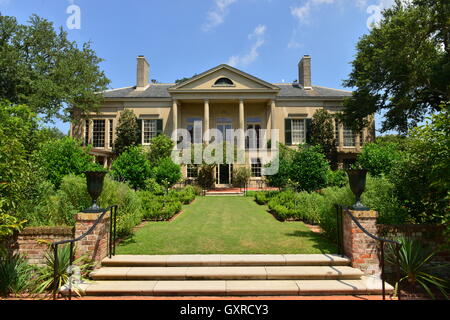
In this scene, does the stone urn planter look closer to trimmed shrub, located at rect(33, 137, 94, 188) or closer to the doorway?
trimmed shrub, located at rect(33, 137, 94, 188)

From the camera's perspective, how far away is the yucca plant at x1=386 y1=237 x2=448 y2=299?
4.59 meters

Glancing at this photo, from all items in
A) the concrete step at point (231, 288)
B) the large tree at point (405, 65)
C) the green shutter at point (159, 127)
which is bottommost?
the concrete step at point (231, 288)

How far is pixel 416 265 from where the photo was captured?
4648 mm

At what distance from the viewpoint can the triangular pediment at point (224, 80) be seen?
25.8m

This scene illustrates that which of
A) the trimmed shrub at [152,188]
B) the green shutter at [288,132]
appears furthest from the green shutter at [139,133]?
the green shutter at [288,132]

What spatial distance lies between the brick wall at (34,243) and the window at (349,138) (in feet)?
93.2

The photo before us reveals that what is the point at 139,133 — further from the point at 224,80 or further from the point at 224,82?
the point at 224,80

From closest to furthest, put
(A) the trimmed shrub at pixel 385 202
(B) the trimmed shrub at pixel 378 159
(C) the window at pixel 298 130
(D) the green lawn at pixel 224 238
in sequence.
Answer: (A) the trimmed shrub at pixel 385 202 < (D) the green lawn at pixel 224 238 < (B) the trimmed shrub at pixel 378 159 < (C) the window at pixel 298 130

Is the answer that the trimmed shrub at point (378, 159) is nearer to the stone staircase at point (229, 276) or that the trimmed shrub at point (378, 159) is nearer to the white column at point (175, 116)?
A: the stone staircase at point (229, 276)

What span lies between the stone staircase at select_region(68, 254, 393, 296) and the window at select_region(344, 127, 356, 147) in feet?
83.8

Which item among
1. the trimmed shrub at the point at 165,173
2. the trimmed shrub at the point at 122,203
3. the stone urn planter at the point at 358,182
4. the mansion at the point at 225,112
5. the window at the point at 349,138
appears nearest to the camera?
the stone urn planter at the point at 358,182

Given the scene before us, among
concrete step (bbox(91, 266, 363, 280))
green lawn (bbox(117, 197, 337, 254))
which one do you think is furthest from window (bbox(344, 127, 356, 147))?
concrete step (bbox(91, 266, 363, 280))

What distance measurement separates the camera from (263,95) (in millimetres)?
25688

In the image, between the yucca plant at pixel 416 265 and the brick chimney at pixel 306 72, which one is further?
the brick chimney at pixel 306 72
